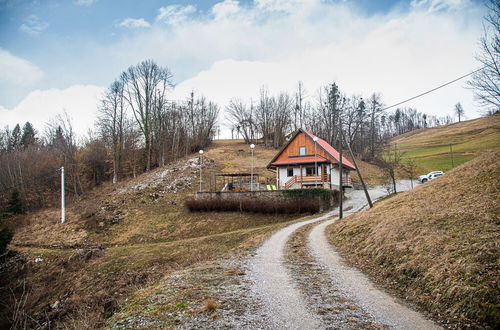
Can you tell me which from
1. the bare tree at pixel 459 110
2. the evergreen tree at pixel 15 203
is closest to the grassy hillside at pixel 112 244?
the evergreen tree at pixel 15 203

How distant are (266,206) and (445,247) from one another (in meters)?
18.7

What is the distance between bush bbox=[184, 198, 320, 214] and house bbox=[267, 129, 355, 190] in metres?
4.94

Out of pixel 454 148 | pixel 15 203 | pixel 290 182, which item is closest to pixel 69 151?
pixel 15 203

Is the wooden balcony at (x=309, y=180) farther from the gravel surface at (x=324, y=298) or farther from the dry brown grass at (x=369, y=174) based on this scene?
the gravel surface at (x=324, y=298)

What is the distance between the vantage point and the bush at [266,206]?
25453mm

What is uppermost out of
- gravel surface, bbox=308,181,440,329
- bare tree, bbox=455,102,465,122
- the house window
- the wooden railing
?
bare tree, bbox=455,102,465,122

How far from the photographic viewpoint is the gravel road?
521 cm

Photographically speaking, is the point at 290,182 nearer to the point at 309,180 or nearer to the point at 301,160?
the point at 309,180

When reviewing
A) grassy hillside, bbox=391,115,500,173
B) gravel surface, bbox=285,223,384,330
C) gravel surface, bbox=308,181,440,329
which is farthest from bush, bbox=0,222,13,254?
grassy hillside, bbox=391,115,500,173

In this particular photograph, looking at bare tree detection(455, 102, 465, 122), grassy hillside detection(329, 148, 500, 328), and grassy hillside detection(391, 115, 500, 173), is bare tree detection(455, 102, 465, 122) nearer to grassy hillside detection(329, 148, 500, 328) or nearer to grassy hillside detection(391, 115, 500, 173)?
grassy hillside detection(391, 115, 500, 173)

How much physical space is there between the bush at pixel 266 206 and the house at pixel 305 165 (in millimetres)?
4942

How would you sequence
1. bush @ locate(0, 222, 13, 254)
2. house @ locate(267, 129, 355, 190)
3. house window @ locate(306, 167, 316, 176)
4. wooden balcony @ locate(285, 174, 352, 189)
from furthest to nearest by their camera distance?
1. house window @ locate(306, 167, 316, 176)
2. house @ locate(267, 129, 355, 190)
3. wooden balcony @ locate(285, 174, 352, 189)
4. bush @ locate(0, 222, 13, 254)

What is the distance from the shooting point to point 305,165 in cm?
3366

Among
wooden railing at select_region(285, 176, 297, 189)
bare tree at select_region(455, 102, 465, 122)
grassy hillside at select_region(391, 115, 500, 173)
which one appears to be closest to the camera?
wooden railing at select_region(285, 176, 297, 189)
